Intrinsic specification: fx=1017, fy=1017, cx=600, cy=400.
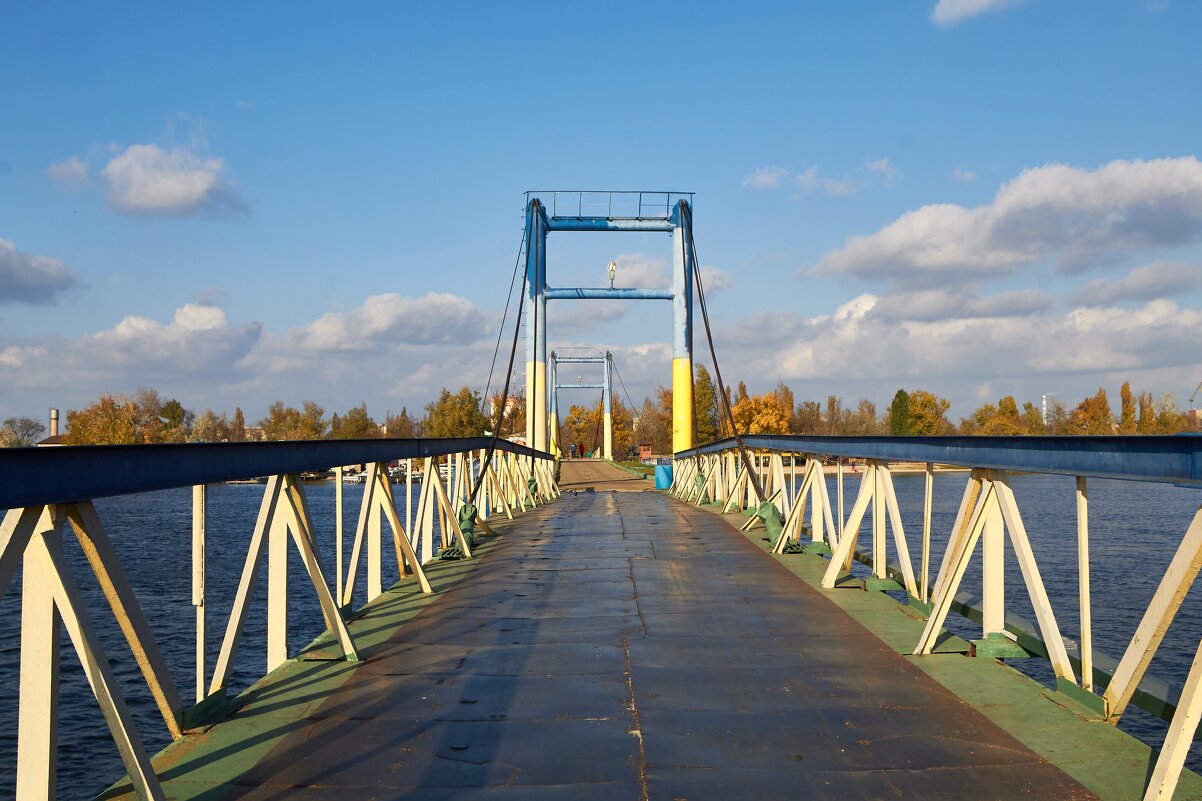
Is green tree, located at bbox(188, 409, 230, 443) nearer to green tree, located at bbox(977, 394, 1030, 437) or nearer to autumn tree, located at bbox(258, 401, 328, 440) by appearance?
autumn tree, located at bbox(258, 401, 328, 440)

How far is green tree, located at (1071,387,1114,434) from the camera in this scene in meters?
105

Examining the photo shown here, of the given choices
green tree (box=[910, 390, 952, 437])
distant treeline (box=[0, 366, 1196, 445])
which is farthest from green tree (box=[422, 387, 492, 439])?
green tree (box=[910, 390, 952, 437])

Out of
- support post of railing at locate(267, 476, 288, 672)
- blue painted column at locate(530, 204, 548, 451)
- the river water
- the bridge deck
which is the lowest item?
the river water

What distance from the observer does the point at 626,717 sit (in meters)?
5.76

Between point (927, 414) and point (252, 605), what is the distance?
287ft

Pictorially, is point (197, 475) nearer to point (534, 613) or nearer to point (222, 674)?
point (222, 674)

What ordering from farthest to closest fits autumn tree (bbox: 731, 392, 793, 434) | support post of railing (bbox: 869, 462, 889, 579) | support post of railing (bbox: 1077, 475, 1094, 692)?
autumn tree (bbox: 731, 392, 793, 434), support post of railing (bbox: 869, 462, 889, 579), support post of railing (bbox: 1077, 475, 1094, 692)

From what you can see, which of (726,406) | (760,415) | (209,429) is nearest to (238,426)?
(209,429)

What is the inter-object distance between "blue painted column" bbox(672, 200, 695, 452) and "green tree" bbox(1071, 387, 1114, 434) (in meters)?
77.2

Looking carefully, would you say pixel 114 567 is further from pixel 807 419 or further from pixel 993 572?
pixel 807 419

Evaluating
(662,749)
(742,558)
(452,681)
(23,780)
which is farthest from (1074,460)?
(742,558)

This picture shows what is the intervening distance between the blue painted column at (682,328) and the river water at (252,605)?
7547mm

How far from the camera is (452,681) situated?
6695 millimetres

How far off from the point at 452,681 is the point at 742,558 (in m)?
7.25
